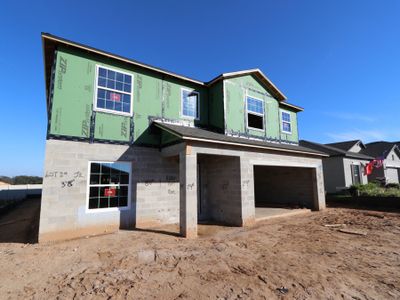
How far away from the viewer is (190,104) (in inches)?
464

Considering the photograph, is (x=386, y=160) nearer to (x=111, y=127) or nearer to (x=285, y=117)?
(x=285, y=117)

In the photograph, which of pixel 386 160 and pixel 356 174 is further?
pixel 386 160

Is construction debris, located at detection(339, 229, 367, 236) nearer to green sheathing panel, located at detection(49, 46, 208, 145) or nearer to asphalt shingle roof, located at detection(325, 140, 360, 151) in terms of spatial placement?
green sheathing panel, located at detection(49, 46, 208, 145)

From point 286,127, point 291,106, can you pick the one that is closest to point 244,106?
point 286,127

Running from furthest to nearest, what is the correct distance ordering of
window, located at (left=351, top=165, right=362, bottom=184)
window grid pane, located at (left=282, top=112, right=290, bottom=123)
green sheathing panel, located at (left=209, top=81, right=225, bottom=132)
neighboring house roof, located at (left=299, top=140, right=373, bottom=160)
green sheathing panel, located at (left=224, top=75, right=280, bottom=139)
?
window, located at (left=351, top=165, right=362, bottom=184) < neighboring house roof, located at (left=299, top=140, right=373, bottom=160) < window grid pane, located at (left=282, top=112, right=290, bottom=123) < green sheathing panel, located at (left=224, top=75, right=280, bottom=139) < green sheathing panel, located at (left=209, top=81, right=225, bottom=132)

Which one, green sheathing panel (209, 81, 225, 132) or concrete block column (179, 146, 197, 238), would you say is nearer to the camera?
concrete block column (179, 146, 197, 238)

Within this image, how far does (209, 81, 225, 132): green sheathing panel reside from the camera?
11.7 m

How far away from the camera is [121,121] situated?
9.35 meters

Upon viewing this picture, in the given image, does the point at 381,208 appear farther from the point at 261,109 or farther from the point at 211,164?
the point at 211,164

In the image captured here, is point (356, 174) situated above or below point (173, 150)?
below

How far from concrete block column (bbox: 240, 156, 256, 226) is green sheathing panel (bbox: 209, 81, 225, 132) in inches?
96.0

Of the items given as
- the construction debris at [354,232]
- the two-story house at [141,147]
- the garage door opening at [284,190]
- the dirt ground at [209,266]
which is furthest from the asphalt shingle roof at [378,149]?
the dirt ground at [209,266]

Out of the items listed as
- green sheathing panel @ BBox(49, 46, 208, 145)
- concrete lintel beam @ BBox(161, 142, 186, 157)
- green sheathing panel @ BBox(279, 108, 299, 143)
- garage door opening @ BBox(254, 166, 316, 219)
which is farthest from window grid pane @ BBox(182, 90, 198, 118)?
green sheathing panel @ BBox(279, 108, 299, 143)

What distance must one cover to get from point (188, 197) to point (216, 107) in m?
5.84
